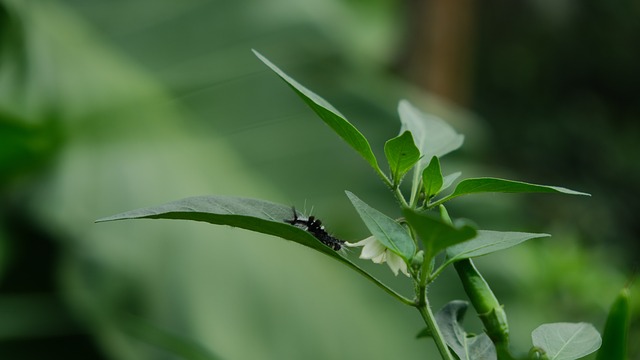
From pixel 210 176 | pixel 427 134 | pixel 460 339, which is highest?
pixel 210 176

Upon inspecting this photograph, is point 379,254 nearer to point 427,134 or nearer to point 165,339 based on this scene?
point 427,134

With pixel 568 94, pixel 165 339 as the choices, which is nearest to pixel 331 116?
pixel 165 339

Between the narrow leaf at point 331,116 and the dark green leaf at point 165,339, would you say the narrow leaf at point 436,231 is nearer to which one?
the narrow leaf at point 331,116

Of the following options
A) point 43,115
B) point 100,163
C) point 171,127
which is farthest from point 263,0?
point 43,115

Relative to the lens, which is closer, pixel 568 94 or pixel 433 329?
pixel 433 329

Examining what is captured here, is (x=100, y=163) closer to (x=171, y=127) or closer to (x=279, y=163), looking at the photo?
(x=171, y=127)

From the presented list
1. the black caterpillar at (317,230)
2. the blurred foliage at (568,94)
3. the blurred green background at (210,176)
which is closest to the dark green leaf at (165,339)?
the blurred green background at (210,176)

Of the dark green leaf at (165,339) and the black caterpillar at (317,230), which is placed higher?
the black caterpillar at (317,230)
